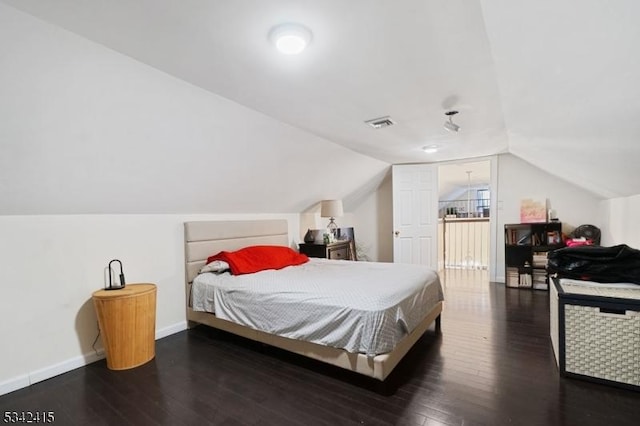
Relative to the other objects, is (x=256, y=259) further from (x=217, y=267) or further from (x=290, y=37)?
(x=290, y=37)

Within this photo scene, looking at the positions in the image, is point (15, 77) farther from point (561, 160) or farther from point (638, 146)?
point (561, 160)

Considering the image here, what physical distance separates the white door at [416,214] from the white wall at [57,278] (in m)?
3.93

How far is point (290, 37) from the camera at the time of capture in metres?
1.53

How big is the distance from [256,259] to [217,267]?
43cm

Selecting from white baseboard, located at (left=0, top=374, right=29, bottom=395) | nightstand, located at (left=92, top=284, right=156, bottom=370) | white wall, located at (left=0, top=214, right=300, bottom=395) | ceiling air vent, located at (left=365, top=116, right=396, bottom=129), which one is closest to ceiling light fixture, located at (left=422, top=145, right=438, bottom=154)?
ceiling air vent, located at (left=365, top=116, right=396, bottom=129)

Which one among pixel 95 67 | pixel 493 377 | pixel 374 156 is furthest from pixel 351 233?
pixel 95 67

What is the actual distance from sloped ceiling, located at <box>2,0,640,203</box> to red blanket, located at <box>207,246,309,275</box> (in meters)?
1.63

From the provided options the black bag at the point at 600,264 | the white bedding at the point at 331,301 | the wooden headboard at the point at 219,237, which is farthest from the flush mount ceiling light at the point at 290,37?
the black bag at the point at 600,264

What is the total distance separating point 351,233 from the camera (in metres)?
6.31

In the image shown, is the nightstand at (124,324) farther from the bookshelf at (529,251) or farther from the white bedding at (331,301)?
the bookshelf at (529,251)

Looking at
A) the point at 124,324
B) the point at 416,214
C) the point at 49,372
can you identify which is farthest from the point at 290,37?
the point at 416,214

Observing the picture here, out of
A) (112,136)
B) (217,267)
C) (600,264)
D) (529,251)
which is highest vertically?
(112,136)

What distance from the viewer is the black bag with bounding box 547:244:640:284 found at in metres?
2.22

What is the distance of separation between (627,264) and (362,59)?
2.48 meters
